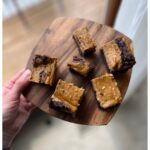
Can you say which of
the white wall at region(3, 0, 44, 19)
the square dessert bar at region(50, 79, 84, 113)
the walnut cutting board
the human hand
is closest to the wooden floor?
the white wall at region(3, 0, 44, 19)

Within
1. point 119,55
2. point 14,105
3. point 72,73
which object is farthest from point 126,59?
point 14,105

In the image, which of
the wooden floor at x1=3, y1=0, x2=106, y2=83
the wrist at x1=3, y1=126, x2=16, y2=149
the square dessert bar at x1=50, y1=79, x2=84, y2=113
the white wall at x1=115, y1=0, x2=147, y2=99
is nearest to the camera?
the square dessert bar at x1=50, y1=79, x2=84, y2=113

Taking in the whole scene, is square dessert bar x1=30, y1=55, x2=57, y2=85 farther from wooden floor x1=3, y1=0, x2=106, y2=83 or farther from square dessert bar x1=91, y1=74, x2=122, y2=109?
wooden floor x1=3, y1=0, x2=106, y2=83

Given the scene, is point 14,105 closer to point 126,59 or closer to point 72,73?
point 72,73

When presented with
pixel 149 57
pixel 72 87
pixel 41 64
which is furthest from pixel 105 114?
pixel 149 57

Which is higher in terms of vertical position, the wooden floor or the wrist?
the wooden floor

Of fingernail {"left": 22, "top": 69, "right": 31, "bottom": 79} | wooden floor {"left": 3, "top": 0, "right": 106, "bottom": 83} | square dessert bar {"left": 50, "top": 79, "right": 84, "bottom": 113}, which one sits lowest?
wooden floor {"left": 3, "top": 0, "right": 106, "bottom": 83}
